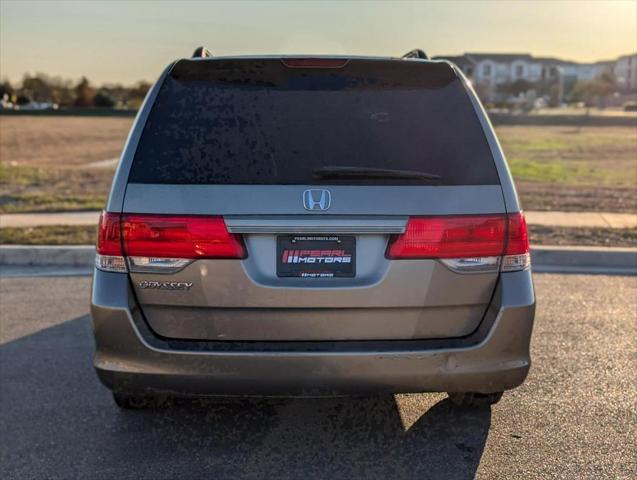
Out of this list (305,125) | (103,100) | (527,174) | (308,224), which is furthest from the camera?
(103,100)

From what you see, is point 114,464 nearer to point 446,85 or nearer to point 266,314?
point 266,314

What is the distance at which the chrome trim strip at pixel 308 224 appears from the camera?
307cm

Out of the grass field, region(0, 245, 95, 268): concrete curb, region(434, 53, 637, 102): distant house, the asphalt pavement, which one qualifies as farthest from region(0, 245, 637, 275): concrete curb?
region(434, 53, 637, 102): distant house

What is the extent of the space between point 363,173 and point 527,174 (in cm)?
1630

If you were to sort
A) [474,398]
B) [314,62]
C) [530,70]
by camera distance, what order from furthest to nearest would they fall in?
[530,70] < [474,398] < [314,62]

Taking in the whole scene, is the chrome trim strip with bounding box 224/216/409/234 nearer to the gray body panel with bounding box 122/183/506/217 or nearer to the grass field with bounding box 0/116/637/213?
the gray body panel with bounding box 122/183/506/217

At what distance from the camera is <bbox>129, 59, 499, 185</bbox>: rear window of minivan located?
3184 millimetres

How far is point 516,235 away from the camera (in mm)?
3270

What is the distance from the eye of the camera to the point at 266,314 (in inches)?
124

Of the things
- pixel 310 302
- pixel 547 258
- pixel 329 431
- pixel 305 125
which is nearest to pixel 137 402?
pixel 329 431

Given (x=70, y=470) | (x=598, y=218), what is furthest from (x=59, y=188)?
(x=70, y=470)

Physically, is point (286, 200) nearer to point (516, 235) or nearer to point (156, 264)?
point (156, 264)

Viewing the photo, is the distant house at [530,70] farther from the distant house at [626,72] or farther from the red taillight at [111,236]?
the red taillight at [111,236]

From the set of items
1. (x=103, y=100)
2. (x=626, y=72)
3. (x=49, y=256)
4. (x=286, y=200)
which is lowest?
(x=49, y=256)
